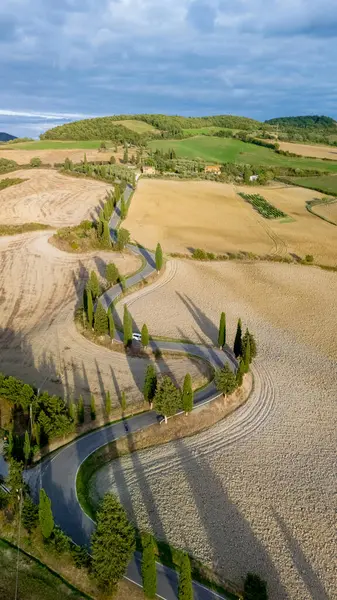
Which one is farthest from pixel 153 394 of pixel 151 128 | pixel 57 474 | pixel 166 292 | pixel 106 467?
pixel 151 128

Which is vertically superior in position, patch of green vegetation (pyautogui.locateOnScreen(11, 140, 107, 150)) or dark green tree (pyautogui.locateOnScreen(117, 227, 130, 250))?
patch of green vegetation (pyautogui.locateOnScreen(11, 140, 107, 150))

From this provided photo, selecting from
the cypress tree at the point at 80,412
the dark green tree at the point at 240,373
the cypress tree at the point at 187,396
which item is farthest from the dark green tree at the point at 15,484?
the dark green tree at the point at 240,373

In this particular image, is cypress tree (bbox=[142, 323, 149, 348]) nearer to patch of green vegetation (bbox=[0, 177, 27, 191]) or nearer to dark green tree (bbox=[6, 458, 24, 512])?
dark green tree (bbox=[6, 458, 24, 512])

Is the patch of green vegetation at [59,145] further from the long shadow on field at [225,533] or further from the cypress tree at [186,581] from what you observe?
the cypress tree at [186,581]

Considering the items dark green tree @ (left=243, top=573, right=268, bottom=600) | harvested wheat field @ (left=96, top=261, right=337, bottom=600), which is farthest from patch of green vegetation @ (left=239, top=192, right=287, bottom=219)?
dark green tree @ (left=243, top=573, right=268, bottom=600)

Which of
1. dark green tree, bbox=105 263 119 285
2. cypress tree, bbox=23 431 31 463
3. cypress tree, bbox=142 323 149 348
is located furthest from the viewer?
dark green tree, bbox=105 263 119 285

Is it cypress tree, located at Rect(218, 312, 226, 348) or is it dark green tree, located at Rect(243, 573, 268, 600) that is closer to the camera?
dark green tree, located at Rect(243, 573, 268, 600)

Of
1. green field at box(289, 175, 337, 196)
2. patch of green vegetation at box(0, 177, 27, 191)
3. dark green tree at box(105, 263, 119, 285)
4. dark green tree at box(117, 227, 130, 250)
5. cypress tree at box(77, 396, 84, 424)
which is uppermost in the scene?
green field at box(289, 175, 337, 196)
